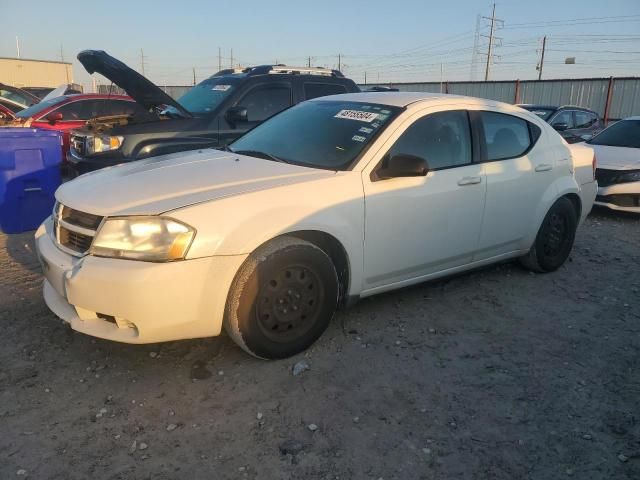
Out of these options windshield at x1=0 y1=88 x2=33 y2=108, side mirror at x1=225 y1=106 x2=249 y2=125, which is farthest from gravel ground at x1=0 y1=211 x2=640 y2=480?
windshield at x1=0 y1=88 x2=33 y2=108

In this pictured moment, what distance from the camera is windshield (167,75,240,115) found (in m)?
6.65

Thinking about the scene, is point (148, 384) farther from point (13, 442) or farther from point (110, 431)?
point (13, 442)


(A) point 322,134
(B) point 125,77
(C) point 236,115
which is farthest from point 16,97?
(A) point 322,134

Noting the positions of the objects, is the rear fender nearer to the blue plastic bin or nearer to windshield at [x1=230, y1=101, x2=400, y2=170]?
windshield at [x1=230, y1=101, x2=400, y2=170]

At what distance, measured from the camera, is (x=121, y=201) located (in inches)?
115

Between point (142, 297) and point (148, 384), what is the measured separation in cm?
59

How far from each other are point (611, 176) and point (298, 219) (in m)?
6.14

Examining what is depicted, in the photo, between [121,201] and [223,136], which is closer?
[121,201]

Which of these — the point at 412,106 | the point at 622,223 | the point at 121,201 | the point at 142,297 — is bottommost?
the point at 622,223

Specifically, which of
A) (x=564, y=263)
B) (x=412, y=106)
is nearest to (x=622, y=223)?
(x=564, y=263)

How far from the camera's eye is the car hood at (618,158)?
24.5 feet

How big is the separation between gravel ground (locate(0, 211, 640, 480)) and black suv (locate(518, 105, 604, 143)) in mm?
7601

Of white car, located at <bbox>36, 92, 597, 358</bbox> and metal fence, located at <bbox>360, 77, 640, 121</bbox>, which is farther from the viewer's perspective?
metal fence, located at <bbox>360, 77, 640, 121</bbox>

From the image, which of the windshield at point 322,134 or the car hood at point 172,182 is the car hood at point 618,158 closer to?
the windshield at point 322,134
